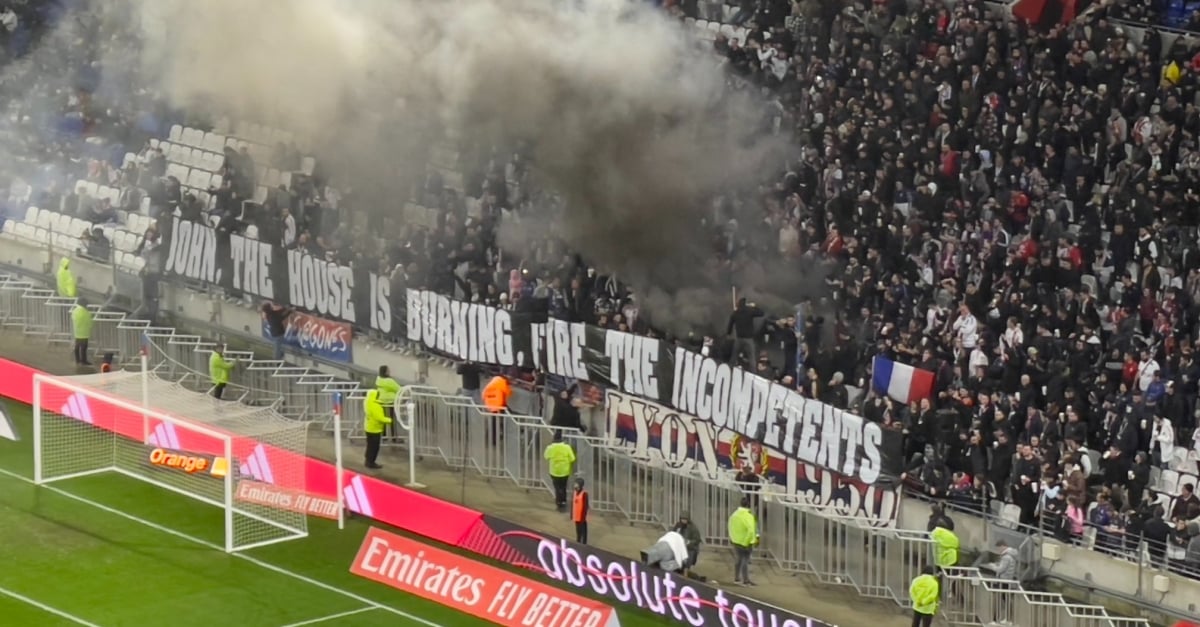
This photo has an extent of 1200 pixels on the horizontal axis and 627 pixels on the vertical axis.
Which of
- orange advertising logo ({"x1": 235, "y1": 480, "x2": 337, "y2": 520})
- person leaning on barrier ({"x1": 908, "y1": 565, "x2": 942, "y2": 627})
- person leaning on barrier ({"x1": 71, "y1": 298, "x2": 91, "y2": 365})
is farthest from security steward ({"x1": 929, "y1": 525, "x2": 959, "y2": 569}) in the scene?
person leaning on barrier ({"x1": 71, "y1": 298, "x2": 91, "y2": 365})

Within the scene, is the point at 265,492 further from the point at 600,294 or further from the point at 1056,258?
the point at 1056,258

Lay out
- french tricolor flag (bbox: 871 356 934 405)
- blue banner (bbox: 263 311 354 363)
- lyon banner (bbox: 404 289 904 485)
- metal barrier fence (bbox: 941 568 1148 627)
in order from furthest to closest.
→ blue banner (bbox: 263 311 354 363), french tricolor flag (bbox: 871 356 934 405), lyon banner (bbox: 404 289 904 485), metal barrier fence (bbox: 941 568 1148 627)

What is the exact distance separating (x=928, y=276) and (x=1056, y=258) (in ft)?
6.92

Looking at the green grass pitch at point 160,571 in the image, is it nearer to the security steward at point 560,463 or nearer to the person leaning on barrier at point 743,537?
the person leaning on barrier at point 743,537

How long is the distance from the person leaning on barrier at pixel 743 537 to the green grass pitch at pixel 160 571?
1703mm

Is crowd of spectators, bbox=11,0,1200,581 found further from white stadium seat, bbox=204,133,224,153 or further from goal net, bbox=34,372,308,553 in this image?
goal net, bbox=34,372,308,553

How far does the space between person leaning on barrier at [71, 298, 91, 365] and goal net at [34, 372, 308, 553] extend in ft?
12.7

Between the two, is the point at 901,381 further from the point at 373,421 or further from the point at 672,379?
the point at 373,421

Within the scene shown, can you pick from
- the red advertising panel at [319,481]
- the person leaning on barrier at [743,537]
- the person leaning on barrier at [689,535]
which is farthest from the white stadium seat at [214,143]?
Result: the person leaning on barrier at [743,537]

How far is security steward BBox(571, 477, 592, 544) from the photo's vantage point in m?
29.5

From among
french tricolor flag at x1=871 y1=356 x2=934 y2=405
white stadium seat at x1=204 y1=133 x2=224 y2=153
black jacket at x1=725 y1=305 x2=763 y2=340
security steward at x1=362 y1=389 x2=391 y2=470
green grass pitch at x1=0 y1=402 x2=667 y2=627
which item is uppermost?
white stadium seat at x1=204 y1=133 x2=224 y2=153

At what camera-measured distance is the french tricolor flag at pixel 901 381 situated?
3069 cm

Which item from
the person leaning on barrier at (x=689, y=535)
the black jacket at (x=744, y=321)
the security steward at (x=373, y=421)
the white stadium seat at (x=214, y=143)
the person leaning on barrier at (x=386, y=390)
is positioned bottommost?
the person leaning on barrier at (x=689, y=535)

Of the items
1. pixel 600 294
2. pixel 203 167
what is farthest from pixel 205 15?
pixel 600 294
